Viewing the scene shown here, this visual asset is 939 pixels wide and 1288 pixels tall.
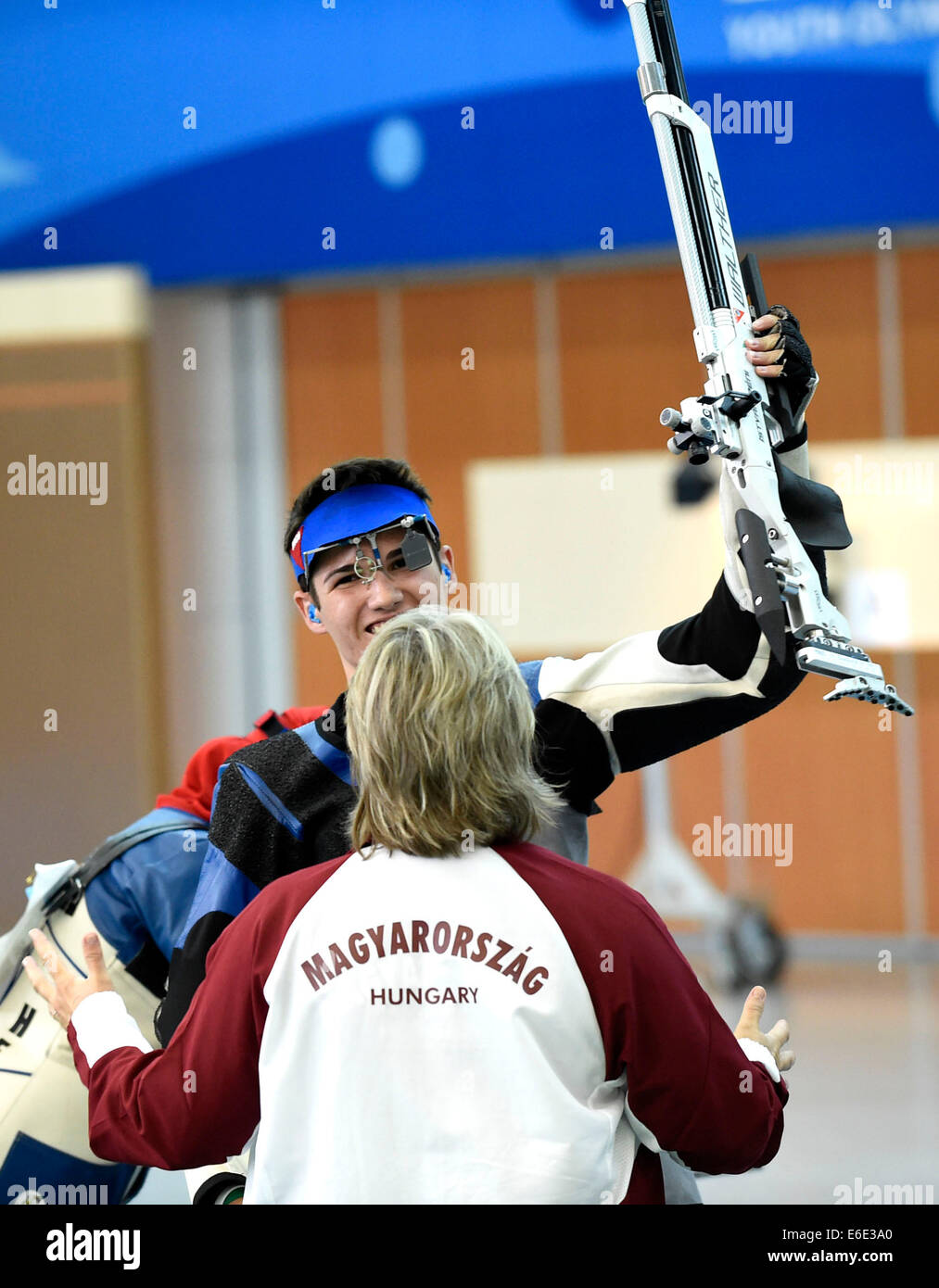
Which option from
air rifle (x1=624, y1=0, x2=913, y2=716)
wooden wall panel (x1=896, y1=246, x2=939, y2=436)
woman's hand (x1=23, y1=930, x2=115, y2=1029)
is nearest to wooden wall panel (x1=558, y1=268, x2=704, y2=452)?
wooden wall panel (x1=896, y1=246, x2=939, y2=436)

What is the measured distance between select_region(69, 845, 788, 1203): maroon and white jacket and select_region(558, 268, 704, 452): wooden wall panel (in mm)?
5604

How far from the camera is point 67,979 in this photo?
1.76 metres

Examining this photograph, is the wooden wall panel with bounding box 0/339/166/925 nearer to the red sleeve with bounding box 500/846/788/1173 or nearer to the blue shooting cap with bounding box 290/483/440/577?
the blue shooting cap with bounding box 290/483/440/577

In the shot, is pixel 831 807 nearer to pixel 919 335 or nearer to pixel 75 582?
pixel 919 335

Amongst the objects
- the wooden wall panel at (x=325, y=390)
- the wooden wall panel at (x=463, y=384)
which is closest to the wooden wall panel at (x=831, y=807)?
the wooden wall panel at (x=463, y=384)

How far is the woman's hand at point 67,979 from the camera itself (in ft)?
5.67

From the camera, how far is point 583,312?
7000 mm

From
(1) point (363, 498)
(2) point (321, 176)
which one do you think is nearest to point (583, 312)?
(2) point (321, 176)

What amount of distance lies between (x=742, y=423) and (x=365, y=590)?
0.61m

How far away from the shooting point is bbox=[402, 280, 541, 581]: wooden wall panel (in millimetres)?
7074

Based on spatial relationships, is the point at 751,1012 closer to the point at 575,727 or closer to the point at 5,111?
Answer: the point at 575,727

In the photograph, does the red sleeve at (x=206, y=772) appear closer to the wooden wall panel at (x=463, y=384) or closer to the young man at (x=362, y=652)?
the young man at (x=362, y=652)

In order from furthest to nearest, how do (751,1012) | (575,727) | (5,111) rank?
(5,111)
(575,727)
(751,1012)
